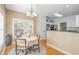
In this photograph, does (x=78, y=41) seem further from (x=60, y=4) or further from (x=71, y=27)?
(x=60, y=4)

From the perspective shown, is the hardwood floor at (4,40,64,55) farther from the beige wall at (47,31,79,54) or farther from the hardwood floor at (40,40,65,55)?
the beige wall at (47,31,79,54)

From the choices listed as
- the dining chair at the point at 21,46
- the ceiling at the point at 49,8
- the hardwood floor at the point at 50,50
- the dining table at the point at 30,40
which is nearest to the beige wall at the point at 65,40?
the hardwood floor at the point at 50,50

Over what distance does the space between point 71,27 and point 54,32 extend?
37cm

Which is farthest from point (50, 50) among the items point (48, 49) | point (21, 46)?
point (21, 46)

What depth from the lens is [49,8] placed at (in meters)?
1.74

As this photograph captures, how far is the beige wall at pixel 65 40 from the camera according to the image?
Answer: 1.79 metres

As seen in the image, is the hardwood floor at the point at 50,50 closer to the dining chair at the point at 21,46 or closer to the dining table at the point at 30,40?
the dining table at the point at 30,40

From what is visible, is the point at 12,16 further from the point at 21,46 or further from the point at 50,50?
the point at 50,50

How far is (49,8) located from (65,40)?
76cm

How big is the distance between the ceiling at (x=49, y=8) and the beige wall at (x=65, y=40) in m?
0.42

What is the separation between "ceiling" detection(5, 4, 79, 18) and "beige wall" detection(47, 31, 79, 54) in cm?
42

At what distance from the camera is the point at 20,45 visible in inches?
71.2
